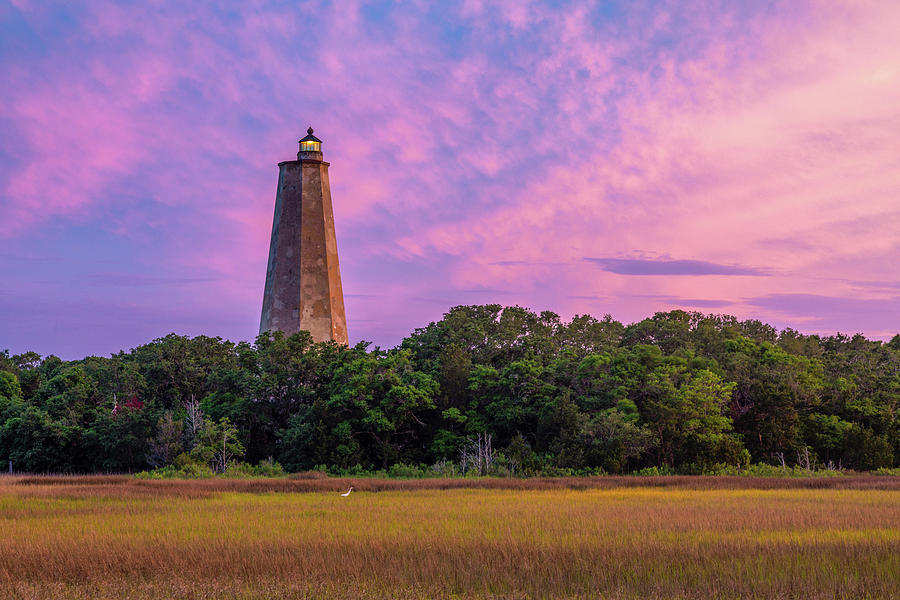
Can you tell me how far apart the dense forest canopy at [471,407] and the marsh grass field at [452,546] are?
7.68 meters

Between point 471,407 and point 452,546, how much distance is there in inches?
777

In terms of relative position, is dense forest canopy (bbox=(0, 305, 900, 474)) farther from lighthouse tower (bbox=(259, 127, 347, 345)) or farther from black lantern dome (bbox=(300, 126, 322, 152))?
black lantern dome (bbox=(300, 126, 322, 152))

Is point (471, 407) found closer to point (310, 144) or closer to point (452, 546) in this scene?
point (310, 144)

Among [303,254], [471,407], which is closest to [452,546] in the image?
[471,407]

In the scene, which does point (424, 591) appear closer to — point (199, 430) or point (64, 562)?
point (64, 562)

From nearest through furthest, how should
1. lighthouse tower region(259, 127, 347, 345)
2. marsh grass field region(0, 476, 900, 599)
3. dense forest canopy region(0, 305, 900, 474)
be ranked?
marsh grass field region(0, 476, 900, 599), dense forest canopy region(0, 305, 900, 474), lighthouse tower region(259, 127, 347, 345)

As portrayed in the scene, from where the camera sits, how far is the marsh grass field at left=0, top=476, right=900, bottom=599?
34.8 feet

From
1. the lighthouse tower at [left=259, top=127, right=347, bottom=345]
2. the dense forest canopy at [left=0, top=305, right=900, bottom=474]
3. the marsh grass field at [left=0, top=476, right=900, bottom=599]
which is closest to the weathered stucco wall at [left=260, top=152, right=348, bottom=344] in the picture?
the lighthouse tower at [left=259, top=127, right=347, bottom=345]

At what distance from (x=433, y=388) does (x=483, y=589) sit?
22094mm

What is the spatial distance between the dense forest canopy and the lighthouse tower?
1.28 meters

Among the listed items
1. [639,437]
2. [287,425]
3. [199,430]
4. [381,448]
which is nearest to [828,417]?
[639,437]

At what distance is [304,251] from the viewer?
36.2 m

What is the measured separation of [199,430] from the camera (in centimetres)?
3114

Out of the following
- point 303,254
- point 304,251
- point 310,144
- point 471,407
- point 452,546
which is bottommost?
point 452,546
